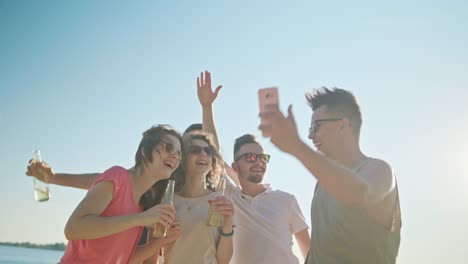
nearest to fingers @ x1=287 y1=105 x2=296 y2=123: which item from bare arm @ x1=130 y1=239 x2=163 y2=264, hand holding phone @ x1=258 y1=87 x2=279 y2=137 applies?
hand holding phone @ x1=258 y1=87 x2=279 y2=137

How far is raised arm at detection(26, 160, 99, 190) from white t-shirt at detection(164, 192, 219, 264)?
1.15 m

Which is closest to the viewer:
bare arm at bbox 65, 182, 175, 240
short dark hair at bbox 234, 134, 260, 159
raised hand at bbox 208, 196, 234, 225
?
bare arm at bbox 65, 182, 175, 240

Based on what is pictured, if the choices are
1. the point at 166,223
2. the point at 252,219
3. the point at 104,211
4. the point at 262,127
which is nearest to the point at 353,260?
the point at 262,127

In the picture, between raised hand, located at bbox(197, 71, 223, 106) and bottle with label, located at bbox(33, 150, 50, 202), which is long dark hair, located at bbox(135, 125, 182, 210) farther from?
raised hand, located at bbox(197, 71, 223, 106)

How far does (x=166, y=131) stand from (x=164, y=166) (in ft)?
1.43

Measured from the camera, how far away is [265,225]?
5883 mm

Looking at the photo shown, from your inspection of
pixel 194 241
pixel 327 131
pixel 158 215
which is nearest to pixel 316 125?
pixel 327 131

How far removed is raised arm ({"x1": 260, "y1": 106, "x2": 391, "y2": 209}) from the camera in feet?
8.47

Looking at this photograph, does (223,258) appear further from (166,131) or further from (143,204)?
(166,131)

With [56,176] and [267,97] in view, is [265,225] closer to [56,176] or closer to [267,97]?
[56,176]

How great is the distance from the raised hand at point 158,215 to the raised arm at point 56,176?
105cm

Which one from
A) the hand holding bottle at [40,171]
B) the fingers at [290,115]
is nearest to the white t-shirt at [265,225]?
the hand holding bottle at [40,171]

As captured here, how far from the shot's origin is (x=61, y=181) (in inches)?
180

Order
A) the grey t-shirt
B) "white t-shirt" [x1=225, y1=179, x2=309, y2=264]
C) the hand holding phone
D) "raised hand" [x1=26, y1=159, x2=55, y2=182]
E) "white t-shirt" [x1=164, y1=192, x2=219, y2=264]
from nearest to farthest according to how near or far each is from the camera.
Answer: the hand holding phone
the grey t-shirt
"raised hand" [x1=26, y1=159, x2=55, y2=182]
"white t-shirt" [x1=164, y1=192, x2=219, y2=264]
"white t-shirt" [x1=225, y1=179, x2=309, y2=264]
